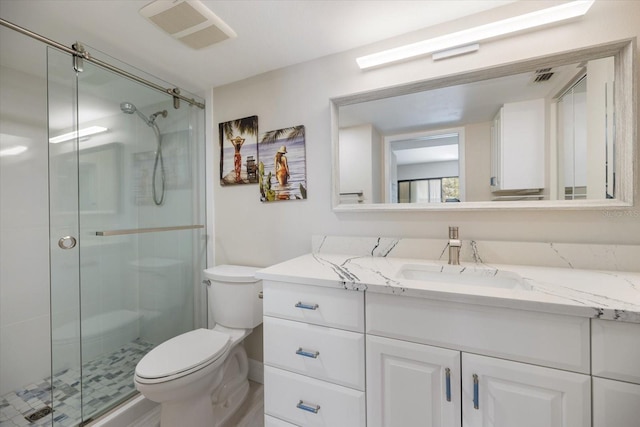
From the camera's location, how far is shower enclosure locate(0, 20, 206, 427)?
4.42ft

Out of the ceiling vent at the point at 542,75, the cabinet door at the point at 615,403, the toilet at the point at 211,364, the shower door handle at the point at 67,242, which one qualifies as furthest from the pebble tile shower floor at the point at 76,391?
the ceiling vent at the point at 542,75

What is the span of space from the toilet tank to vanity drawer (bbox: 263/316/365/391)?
506mm

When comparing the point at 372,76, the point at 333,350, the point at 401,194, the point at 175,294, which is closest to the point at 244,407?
the point at 175,294

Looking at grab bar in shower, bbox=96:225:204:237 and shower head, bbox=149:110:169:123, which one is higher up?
shower head, bbox=149:110:169:123

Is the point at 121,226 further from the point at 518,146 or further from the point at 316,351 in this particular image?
the point at 518,146

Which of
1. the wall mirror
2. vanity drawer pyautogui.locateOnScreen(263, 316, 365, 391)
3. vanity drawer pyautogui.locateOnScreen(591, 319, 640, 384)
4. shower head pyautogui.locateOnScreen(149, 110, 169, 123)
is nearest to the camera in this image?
vanity drawer pyautogui.locateOnScreen(591, 319, 640, 384)

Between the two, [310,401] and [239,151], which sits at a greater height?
[239,151]

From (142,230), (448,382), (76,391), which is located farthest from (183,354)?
(448,382)

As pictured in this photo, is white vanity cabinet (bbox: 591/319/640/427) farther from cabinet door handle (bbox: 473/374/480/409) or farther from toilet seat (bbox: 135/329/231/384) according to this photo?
toilet seat (bbox: 135/329/231/384)

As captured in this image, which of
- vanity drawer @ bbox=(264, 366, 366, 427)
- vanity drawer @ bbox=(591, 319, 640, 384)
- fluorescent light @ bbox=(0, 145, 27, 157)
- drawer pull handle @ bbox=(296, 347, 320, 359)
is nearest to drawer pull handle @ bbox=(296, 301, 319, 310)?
drawer pull handle @ bbox=(296, 347, 320, 359)

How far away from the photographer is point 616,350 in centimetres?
69

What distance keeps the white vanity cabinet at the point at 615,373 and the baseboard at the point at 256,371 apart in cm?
171

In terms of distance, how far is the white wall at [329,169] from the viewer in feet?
3.61

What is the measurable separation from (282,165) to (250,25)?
2.56 ft
